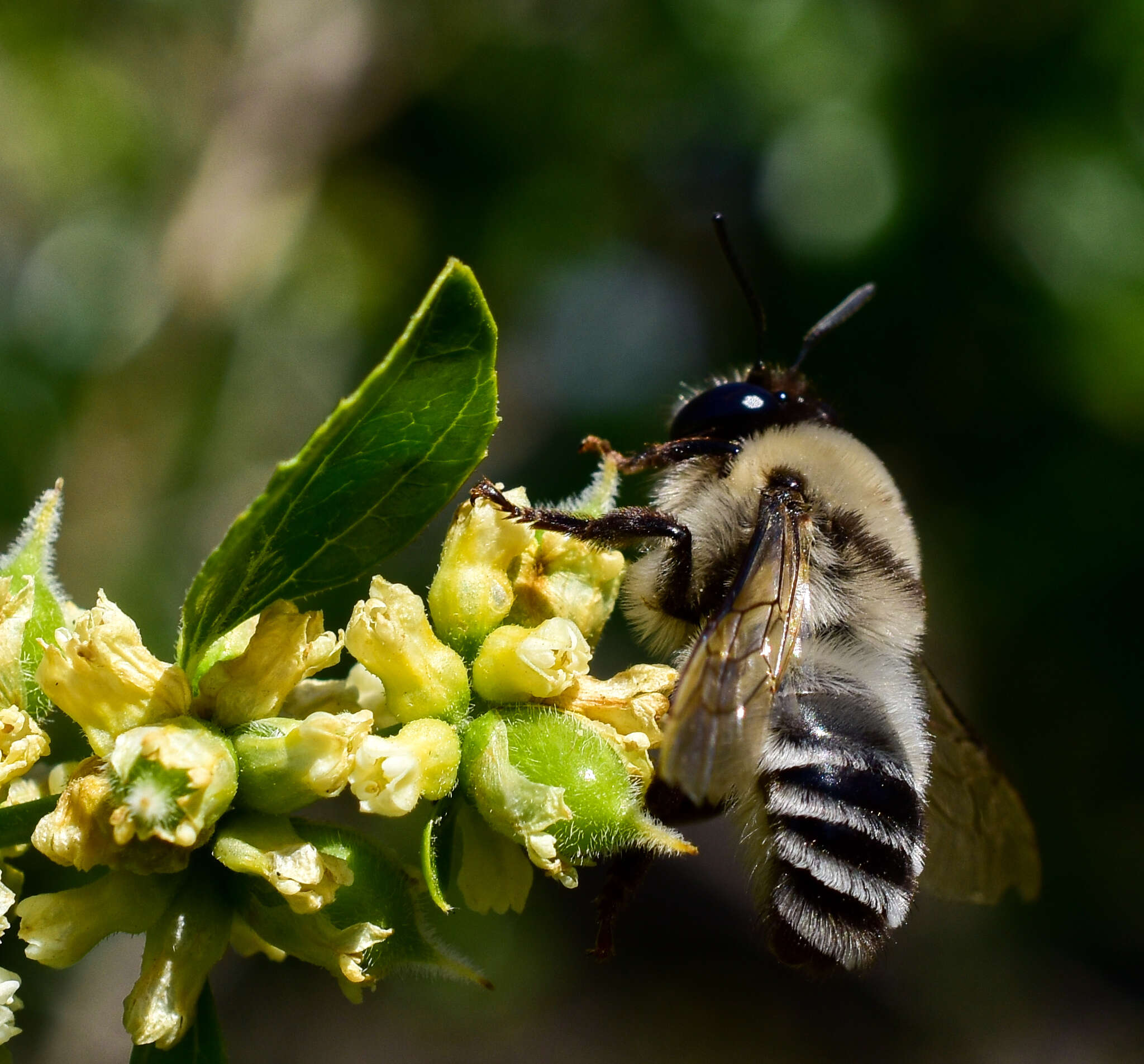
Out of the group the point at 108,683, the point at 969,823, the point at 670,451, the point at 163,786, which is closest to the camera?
the point at 163,786

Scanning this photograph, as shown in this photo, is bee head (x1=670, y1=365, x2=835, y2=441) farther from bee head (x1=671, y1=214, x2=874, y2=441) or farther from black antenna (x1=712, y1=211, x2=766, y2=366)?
black antenna (x1=712, y1=211, x2=766, y2=366)

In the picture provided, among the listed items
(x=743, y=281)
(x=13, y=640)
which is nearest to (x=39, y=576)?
(x=13, y=640)

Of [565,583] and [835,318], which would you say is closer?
[565,583]

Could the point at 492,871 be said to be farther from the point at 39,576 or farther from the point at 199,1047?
the point at 39,576

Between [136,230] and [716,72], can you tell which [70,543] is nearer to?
[136,230]

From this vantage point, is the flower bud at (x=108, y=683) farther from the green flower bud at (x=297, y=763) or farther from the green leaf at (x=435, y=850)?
the green leaf at (x=435, y=850)

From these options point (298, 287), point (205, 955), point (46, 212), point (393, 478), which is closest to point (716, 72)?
point (298, 287)

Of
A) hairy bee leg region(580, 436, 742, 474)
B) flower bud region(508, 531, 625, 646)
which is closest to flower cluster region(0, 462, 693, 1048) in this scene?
flower bud region(508, 531, 625, 646)
